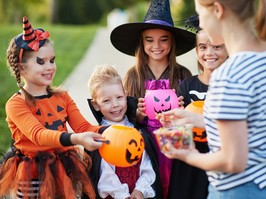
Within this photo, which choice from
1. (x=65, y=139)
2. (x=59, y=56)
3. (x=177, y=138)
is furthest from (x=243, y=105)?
(x=59, y=56)

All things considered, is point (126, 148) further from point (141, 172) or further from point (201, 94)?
point (201, 94)

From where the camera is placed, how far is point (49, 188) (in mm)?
3912

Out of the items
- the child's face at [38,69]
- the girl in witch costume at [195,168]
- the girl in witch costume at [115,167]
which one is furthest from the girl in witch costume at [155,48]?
the child's face at [38,69]

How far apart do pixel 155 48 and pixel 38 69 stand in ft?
4.62

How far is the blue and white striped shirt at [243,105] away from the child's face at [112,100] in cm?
182

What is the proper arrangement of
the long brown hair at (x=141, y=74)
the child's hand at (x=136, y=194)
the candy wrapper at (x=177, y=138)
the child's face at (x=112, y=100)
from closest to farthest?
the candy wrapper at (x=177, y=138)
the child's hand at (x=136, y=194)
the child's face at (x=112, y=100)
the long brown hair at (x=141, y=74)

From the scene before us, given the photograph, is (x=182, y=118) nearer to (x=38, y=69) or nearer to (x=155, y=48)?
(x=38, y=69)

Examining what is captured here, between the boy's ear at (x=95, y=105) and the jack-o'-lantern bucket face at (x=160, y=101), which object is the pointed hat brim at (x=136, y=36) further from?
the boy's ear at (x=95, y=105)

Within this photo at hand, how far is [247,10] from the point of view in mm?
2586

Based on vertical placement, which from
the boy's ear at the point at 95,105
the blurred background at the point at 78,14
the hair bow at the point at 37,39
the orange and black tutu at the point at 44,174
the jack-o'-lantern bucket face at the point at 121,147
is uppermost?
the blurred background at the point at 78,14

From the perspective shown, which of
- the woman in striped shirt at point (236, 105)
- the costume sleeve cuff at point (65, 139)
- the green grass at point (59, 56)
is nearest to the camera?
the woman in striped shirt at point (236, 105)

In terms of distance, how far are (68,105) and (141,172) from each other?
0.81 meters

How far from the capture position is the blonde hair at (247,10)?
2.56 m

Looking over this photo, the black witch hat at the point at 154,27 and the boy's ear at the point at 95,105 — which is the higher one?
the black witch hat at the point at 154,27
